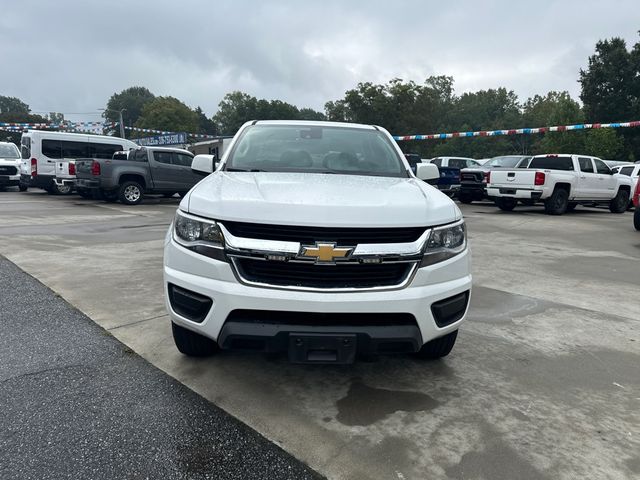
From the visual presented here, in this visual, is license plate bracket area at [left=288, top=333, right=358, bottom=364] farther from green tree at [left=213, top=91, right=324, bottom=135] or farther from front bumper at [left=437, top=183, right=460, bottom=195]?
green tree at [left=213, top=91, right=324, bottom=135]

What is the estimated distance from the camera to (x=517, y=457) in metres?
2.26

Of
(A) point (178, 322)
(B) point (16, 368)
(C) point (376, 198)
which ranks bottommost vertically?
(B) point (16, 368)

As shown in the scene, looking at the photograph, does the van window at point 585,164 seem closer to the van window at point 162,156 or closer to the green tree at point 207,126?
the van window at point 162,156

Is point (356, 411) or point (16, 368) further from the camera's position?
point (16, 368)

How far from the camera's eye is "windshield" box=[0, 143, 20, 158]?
19266 millimetres

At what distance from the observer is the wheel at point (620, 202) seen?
14828mm

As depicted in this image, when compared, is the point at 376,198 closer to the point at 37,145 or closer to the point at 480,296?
the point at 480,296

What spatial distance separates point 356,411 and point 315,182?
1.41 metres

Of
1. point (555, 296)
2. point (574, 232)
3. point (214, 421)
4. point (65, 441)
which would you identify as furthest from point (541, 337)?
point (574, 232)

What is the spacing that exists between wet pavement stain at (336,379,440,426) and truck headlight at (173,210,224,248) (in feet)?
3.89

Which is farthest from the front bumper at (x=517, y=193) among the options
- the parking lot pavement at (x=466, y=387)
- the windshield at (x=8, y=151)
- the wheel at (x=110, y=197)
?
the windshield at (x=8, y=151)

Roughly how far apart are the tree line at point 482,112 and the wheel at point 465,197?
25090 mm

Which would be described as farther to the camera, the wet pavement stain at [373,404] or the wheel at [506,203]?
the wheel at [506,203]

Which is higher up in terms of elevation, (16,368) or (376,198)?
(376,198)
